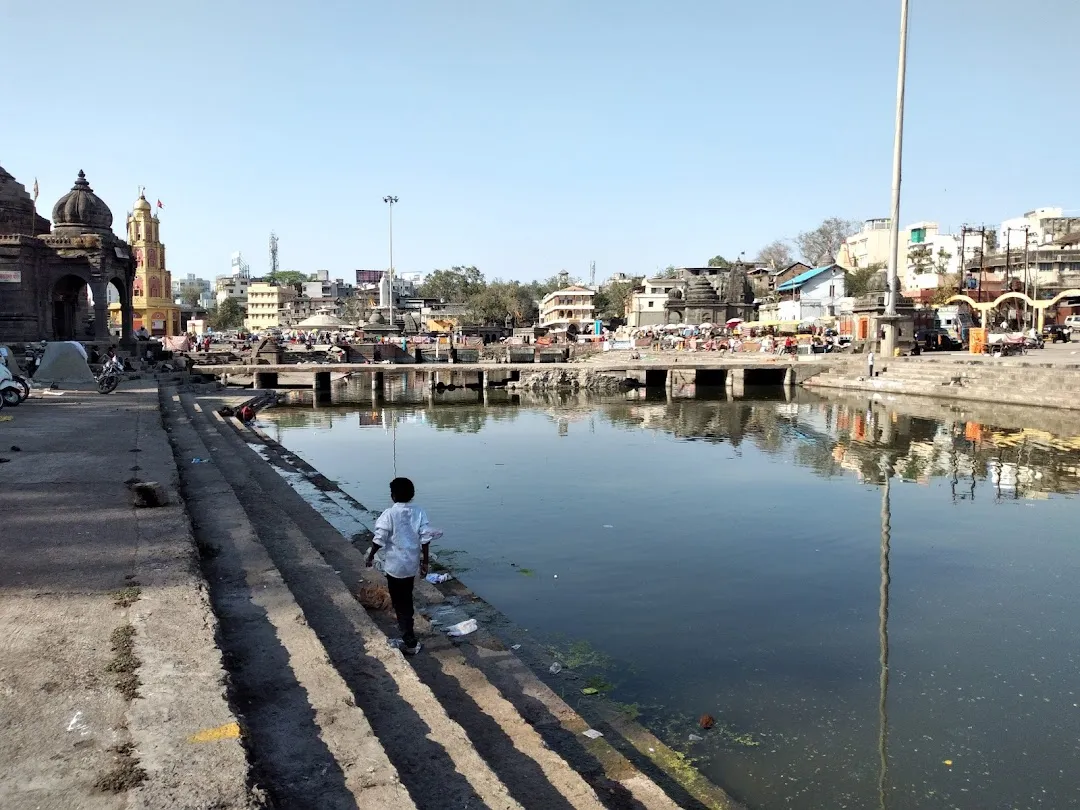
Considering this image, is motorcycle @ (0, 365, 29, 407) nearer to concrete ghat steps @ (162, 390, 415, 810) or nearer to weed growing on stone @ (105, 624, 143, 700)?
concrete ghat steps @ (162, 390, 415, 810)

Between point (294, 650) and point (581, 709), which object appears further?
point (581, 709)

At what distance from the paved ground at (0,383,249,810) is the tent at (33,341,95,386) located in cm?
1779

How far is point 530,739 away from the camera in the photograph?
5.04m

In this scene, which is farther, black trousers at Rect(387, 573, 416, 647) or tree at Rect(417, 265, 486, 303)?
tree at Rect(417, 265, 486, 303)

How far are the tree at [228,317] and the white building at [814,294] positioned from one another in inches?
3418

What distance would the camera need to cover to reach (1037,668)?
24.2 ft

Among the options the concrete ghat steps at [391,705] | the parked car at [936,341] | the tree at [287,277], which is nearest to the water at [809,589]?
the concrete ghat steps at [391,705]

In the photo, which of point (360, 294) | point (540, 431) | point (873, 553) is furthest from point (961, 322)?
point (360, 294)

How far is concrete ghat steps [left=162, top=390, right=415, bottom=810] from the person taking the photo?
3.79 meters

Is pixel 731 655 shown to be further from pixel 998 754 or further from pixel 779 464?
pixel 779 464

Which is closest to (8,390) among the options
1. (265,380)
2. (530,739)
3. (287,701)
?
(287,701)

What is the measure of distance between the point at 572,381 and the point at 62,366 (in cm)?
2395

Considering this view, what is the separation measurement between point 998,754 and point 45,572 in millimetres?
7241

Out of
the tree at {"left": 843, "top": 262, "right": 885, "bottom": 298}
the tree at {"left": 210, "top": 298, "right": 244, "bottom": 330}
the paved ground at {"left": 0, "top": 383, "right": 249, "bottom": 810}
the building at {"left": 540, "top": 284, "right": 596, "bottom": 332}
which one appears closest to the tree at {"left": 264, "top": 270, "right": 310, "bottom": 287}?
the tree at {"left": 210, "top": 298, "right": 244, "bottom": 330}
